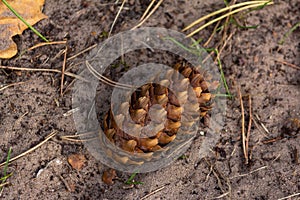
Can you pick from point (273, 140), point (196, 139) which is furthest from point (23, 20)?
point (273, 140)

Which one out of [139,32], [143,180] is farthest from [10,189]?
[139,32]

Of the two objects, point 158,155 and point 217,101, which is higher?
point 217,101

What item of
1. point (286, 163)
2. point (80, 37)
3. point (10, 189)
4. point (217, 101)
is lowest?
point (10, 189)

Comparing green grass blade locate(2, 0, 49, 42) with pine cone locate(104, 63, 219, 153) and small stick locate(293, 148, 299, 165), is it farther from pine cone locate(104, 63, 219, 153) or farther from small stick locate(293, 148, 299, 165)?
small stick locate(293, 148, 299, 165)

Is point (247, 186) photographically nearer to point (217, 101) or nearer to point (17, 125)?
point (217, 101)

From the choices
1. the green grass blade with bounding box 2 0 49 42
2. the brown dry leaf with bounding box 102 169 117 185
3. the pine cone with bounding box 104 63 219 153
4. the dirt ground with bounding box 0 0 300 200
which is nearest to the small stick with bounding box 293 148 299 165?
the dirt ground with bounding box 0 0 300 200

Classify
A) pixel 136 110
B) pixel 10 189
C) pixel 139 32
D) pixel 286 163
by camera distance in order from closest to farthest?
pixel 136 110 → pixel 10 189 → pixel 286 163 → pixel 139 32
